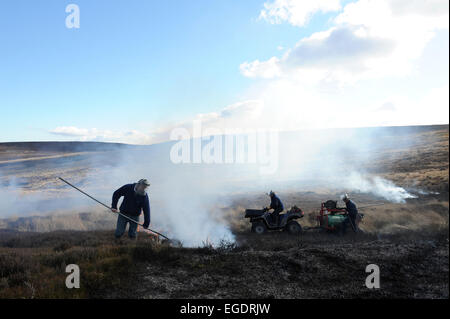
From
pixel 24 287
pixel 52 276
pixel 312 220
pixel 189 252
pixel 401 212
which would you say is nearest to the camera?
pixel 24 287

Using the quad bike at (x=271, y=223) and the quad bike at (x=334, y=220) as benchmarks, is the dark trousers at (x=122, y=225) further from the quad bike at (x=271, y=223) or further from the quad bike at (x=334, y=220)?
the quad bike at (x=334, y=220)

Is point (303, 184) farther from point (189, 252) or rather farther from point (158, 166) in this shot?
point (189, 252)

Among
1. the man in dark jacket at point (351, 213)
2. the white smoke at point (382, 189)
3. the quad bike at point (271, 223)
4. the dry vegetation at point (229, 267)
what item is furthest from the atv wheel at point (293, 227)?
the white smoke at point (382, 189)

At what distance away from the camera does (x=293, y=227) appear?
11328 millimetres

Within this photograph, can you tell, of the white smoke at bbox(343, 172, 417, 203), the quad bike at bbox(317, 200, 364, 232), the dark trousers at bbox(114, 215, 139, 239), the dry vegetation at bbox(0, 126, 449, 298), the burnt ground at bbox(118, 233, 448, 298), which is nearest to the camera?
the dry vegetation at bbox(0, 126, 449, 298)

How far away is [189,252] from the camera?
7.45 metres

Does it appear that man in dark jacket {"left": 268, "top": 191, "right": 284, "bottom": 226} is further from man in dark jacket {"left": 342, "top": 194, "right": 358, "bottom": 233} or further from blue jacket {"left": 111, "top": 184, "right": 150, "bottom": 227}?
blue jacket {"left": 111, "top": 184, "right": 150, "bottom": 227}

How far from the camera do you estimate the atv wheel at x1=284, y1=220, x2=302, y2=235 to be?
11.3 m

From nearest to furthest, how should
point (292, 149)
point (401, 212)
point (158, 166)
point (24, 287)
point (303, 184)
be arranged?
1. point (24, 287)
2. point (401, 212)
3. point (303, 184)
4. point (158, 166)
5. point (292, 149)

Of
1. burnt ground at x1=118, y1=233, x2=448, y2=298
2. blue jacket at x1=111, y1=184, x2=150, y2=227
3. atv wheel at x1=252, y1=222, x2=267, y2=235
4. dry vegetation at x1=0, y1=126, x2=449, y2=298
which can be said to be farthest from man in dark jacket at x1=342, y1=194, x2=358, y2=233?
blue jacket at x1=111, y1=184, x2=150, y2=227

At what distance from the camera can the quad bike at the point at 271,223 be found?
37.2ft

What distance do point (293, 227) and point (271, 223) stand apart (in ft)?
2.92
